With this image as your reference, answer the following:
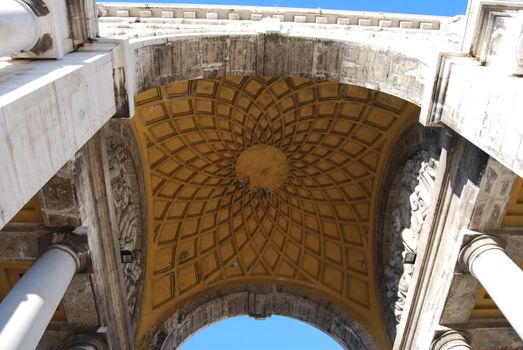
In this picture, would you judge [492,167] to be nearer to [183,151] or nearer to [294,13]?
[294,13]

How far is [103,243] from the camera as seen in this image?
9.88 metres

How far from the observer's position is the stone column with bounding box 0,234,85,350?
6.77 m

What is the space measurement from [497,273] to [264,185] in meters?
8.42

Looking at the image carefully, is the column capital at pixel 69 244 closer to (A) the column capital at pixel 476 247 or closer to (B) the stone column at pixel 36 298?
(B) the stone column at pixel 36 298

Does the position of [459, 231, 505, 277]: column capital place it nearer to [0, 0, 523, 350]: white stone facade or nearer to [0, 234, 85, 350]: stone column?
[0, 0, 523, 350]: white stone facade

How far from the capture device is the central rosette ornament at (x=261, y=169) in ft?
49.5

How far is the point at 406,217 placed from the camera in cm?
1263

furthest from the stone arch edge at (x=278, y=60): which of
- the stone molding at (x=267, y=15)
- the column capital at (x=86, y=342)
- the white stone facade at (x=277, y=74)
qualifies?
the column capital at (x=86, y=342)

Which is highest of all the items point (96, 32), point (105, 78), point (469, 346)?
point (96, 32)

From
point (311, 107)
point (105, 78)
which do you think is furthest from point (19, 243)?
point (311, 107)

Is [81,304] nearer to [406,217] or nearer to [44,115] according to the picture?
[44,115]

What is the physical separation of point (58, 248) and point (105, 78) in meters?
3.07

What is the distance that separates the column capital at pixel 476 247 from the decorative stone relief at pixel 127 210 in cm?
725

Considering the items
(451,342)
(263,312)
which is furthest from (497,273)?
(263,312)
